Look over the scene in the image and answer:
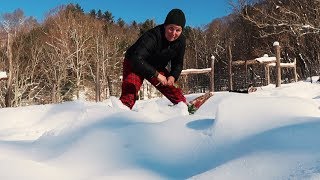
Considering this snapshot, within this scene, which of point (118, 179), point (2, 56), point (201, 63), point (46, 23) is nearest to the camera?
point (118, 179)

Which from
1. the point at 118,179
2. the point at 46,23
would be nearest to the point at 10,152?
the point at 118,179

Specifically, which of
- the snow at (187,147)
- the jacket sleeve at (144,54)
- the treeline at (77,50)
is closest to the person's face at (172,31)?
the jacket sleeve at (144,54)

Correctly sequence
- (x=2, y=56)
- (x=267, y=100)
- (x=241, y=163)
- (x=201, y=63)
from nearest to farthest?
(x=241, y=163) → (x=267, y=100) → (x=2, y=56) → (x=201, y=63)

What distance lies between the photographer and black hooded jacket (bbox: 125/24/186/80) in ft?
13.2

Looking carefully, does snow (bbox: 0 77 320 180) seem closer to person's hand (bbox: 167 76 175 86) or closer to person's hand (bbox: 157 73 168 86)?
person's hand (bbox: 157 73 168 86)

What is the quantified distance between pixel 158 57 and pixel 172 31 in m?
0.34

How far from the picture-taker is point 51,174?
1783mm

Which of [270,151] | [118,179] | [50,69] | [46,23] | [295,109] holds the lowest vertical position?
[118,179]

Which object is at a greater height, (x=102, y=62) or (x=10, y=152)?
(x=102, y=62)

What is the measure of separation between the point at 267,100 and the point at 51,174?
1.08 m

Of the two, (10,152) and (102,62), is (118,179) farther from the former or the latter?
(102,62)

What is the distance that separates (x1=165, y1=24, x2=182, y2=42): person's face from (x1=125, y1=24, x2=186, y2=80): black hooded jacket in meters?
0.06

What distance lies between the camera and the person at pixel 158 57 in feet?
13.1

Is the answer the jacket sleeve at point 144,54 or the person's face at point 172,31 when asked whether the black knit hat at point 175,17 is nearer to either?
the person's face at point 172,31
